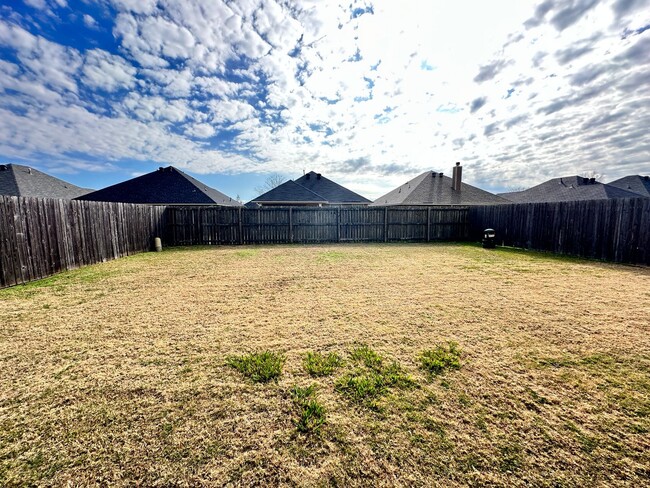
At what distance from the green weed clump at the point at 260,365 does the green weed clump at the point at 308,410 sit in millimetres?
298

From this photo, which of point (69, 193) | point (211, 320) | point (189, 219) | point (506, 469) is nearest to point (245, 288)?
point (211, 320)

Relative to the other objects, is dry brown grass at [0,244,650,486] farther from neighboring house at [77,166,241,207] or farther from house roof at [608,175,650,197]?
house roof at [608,175,650,197]

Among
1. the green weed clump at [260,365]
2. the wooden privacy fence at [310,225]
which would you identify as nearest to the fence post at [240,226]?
the wooden privacy fence at [310,225]

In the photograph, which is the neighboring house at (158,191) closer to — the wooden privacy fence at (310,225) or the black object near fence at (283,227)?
the wooden privacy fence at (310,225)

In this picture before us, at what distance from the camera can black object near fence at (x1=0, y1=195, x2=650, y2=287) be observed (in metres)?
6.00

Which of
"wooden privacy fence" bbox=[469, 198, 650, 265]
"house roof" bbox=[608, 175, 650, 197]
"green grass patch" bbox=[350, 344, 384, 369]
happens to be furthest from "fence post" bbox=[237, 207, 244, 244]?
"house roof" bbox=[608, 175, 650, 197]

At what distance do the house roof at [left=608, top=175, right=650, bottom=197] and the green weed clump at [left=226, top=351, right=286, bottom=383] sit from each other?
3464cm

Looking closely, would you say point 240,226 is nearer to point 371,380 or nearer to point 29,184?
point 371,380

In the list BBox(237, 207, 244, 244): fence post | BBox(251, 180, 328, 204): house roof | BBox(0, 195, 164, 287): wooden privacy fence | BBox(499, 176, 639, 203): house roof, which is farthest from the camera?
BBox(251, 180, 328, 204): house roof

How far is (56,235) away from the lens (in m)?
6.61

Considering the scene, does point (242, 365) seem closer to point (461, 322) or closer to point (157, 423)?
point (157, 423)

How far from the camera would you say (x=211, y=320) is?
11.7 feet

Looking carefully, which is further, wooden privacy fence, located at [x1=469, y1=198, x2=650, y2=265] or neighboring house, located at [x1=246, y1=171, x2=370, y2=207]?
neighboring house, located at [x1=246, y1=171, x2=370, y2=207]

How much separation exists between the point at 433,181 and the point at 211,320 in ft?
74.5
